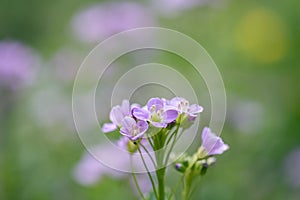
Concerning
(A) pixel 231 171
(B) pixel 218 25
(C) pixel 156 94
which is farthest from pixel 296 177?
(B) pixel 218 25

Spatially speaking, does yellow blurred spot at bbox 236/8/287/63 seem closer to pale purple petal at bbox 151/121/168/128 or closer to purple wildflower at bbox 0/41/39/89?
purple wildflower at bbox 0/41/39/89

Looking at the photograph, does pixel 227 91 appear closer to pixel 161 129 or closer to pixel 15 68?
pixel 15 68

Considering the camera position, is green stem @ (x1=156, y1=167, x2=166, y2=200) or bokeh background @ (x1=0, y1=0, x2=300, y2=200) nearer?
green stem @ (x1=156, y1=167, x2=166, y2=200)

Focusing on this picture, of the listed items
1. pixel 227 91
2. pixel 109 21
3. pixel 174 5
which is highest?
pixel 174 5

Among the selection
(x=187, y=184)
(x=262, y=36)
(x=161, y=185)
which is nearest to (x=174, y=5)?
(x=262, y=36)

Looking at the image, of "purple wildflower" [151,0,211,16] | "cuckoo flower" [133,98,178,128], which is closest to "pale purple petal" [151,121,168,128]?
"cuckoo flower" [133,98,178,128]

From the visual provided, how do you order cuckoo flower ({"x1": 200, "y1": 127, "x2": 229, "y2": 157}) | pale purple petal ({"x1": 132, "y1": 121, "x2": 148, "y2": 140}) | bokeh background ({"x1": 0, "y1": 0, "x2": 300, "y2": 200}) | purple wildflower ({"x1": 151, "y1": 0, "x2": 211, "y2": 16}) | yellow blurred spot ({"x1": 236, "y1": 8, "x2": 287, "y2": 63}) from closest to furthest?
1. pale purple petal ({"x1": 132, "y1": 121, "x2": 148, "y2": 140})
2. cuckoo flower ({"x1": 200, "y1": 127, "x2": 229, "y2": 157})
3. bokeh background ({"x1": 0, "y1": 0, "x2": 300, "y2": 200})
4. purple wildflower ({"x1": 151, "y1": 0, "x2": 211, "y2": 16})
5. yellow blurred spot ({"x1": 236, "y1": 8, "x2": 287, "y2": 63})

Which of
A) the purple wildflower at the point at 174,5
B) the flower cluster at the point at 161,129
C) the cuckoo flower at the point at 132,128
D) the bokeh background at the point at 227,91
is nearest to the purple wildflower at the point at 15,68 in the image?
the bokeh background at the point at 227,91
